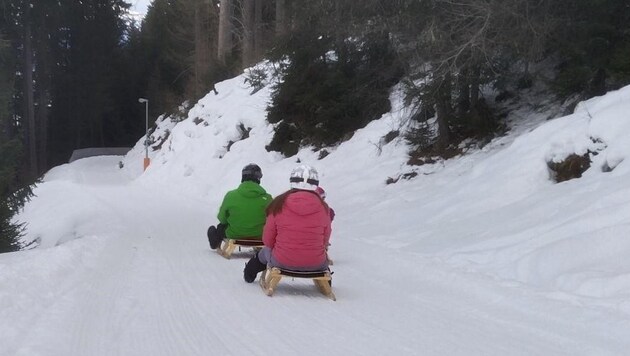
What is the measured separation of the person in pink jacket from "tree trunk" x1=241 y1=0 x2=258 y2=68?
2713 cm

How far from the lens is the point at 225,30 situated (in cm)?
3756

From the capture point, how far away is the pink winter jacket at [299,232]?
7227 mm

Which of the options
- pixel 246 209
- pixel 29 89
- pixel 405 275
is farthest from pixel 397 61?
pixel 29 89

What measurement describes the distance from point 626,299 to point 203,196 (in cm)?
1737

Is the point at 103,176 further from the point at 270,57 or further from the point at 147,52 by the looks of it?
the point at 147,52

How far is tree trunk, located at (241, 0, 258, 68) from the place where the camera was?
34.9 meters

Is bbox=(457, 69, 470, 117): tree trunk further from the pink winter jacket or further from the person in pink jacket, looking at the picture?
the pink winter jacket

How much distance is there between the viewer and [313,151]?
68.8 feet

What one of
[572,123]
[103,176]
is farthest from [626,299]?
[103,176]

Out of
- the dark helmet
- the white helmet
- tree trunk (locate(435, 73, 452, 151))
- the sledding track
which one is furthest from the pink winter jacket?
tree trunk (locate(435, 73, 452, 151))

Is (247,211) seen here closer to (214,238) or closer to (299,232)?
(214,238)

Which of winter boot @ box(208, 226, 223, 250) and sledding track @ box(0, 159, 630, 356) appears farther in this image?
winter boot @ box(208, 226, 223, 250)

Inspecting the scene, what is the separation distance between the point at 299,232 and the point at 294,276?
47 cm

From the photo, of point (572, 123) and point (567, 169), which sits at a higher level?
point (572, 123)
